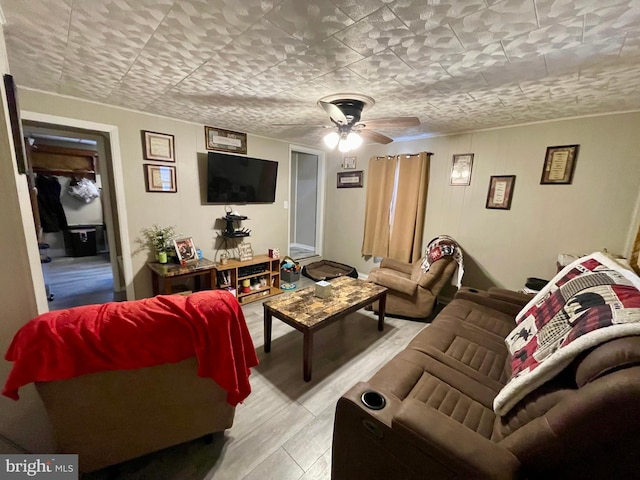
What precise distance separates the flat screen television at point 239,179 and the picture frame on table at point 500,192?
2832 mm

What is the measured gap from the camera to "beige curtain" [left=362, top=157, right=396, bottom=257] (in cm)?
382

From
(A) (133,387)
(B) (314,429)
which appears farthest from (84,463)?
(B) (314,429)

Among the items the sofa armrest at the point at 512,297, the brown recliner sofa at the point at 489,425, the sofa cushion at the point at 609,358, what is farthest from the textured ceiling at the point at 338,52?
the sofa armrest at the point at 512,297

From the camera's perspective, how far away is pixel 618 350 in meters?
0.78

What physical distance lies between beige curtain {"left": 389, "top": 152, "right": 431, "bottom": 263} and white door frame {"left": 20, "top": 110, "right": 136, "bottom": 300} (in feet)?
11.0

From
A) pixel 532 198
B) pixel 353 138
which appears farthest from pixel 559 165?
pixel 353 138

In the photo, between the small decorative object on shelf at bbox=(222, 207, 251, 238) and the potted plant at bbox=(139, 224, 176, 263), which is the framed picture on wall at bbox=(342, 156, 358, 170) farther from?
the potted plant at bbox=(139, 224, 176, 263)

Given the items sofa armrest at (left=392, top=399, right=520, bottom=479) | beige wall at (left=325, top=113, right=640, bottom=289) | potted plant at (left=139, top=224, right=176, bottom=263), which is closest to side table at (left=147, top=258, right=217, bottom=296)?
potted plant at (left=139, top=224, right=176, bottom=263)

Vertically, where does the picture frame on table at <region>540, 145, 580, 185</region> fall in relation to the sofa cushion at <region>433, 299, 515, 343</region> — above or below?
above

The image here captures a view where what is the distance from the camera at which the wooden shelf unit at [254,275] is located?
10.8 feet

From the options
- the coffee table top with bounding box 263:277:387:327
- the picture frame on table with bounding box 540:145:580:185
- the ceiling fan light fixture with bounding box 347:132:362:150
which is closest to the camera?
the coffee table top with bounding box 263:277:387:327

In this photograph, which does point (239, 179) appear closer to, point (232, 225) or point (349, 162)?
point (232, 225)

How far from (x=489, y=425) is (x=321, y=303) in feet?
4.53

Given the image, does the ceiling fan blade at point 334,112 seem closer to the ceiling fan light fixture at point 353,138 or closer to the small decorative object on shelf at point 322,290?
the ceiling fan light fixture at point 353,138
